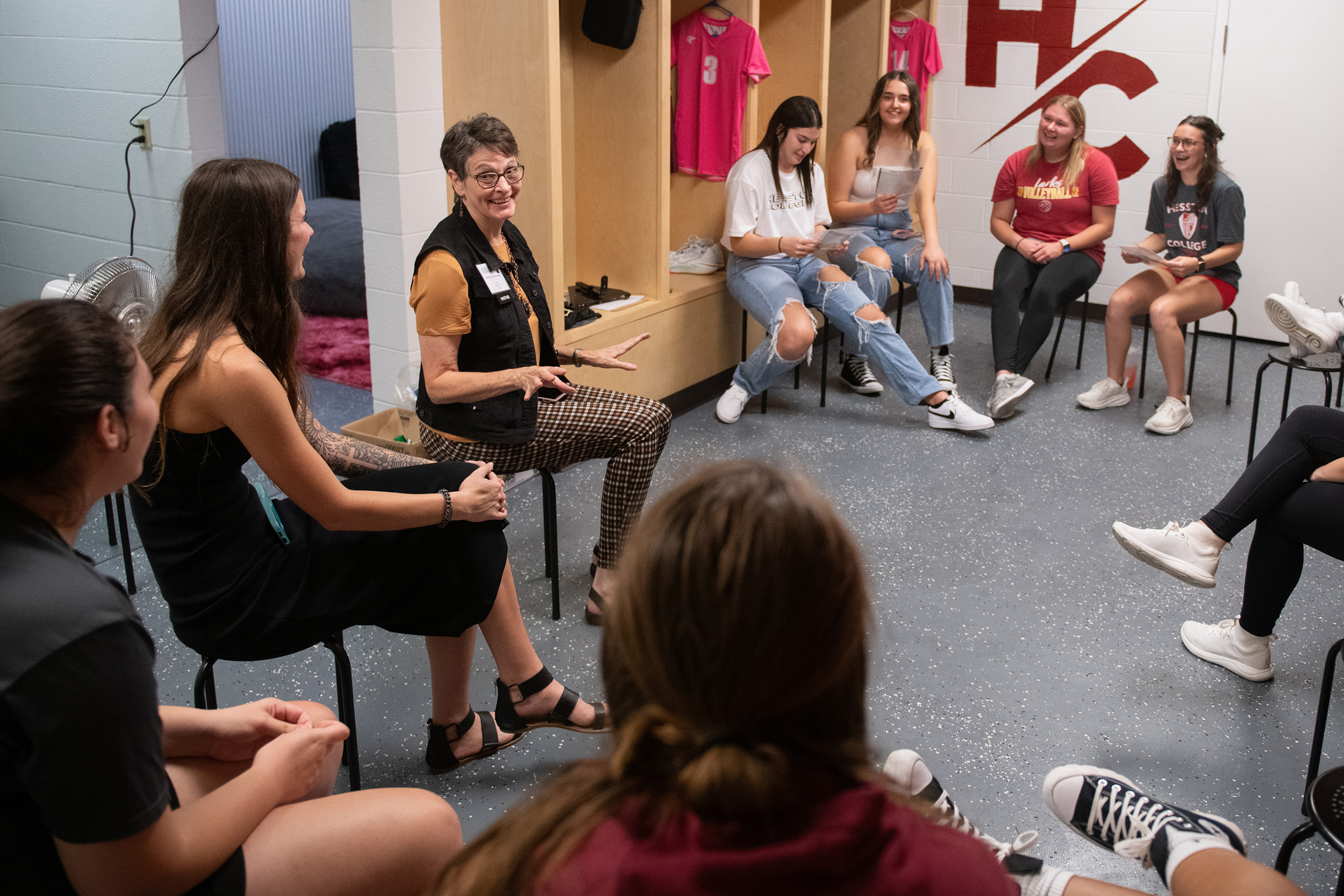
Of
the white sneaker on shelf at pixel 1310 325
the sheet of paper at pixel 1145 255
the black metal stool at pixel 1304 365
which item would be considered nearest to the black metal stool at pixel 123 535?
the black metal stool at pixel 1304 365

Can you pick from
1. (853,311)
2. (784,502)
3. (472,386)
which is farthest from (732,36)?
(784,502)

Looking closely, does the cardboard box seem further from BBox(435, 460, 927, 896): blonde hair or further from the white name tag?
BBox(435, 460, 927, 896): blonde hair

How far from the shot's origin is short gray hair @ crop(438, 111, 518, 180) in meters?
2.39

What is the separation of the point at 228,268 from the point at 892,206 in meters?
3.17

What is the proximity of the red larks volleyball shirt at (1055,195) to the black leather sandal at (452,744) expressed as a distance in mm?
3280

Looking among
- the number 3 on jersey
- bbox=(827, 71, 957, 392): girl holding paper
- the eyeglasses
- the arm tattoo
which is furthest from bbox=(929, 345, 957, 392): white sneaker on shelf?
the arm tattoo

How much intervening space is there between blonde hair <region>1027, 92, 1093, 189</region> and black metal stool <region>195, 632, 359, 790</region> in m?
3.56

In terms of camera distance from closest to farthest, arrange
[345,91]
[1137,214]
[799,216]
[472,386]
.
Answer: [472,386]
[799,216]
[1137,214]
[345,91]

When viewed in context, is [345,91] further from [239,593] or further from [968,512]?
[239,593]

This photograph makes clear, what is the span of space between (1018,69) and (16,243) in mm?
4665

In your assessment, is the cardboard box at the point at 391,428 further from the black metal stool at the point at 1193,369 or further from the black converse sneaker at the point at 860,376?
the black metal stool at the point at 1193,369

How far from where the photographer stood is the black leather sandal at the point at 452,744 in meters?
2.08

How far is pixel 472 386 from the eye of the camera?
2.39 m

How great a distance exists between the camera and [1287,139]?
15.8 ft
